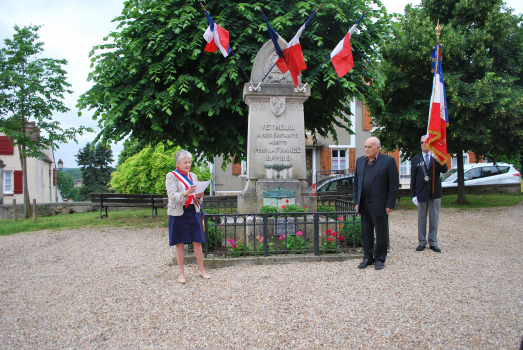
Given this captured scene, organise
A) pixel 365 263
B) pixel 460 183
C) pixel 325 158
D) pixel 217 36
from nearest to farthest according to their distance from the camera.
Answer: pixel 365 263 → pixel 217 36 → pixel 460 183 → pixel 325 158

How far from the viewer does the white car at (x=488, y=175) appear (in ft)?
59.0

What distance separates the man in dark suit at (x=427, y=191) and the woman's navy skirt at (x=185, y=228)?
3774 millimetres

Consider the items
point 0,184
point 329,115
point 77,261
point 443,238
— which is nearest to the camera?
point 77,261

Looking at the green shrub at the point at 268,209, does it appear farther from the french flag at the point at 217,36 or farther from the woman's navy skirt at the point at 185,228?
the french flag at the point at 217,36

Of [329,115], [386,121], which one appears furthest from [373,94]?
[386,121]

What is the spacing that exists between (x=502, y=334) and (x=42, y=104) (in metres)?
14.8

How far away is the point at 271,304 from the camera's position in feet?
12.3

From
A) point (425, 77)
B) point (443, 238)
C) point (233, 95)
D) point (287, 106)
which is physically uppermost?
point (425, 77)

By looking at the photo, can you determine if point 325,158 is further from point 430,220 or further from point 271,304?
point 271,304

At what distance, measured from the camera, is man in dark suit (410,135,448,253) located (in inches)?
237

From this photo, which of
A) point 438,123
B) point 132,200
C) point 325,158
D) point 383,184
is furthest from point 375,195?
point 325,158

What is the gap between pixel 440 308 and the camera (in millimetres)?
3559

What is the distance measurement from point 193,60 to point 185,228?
21.6 ft

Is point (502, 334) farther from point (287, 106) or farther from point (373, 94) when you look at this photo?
point (373, 94)
